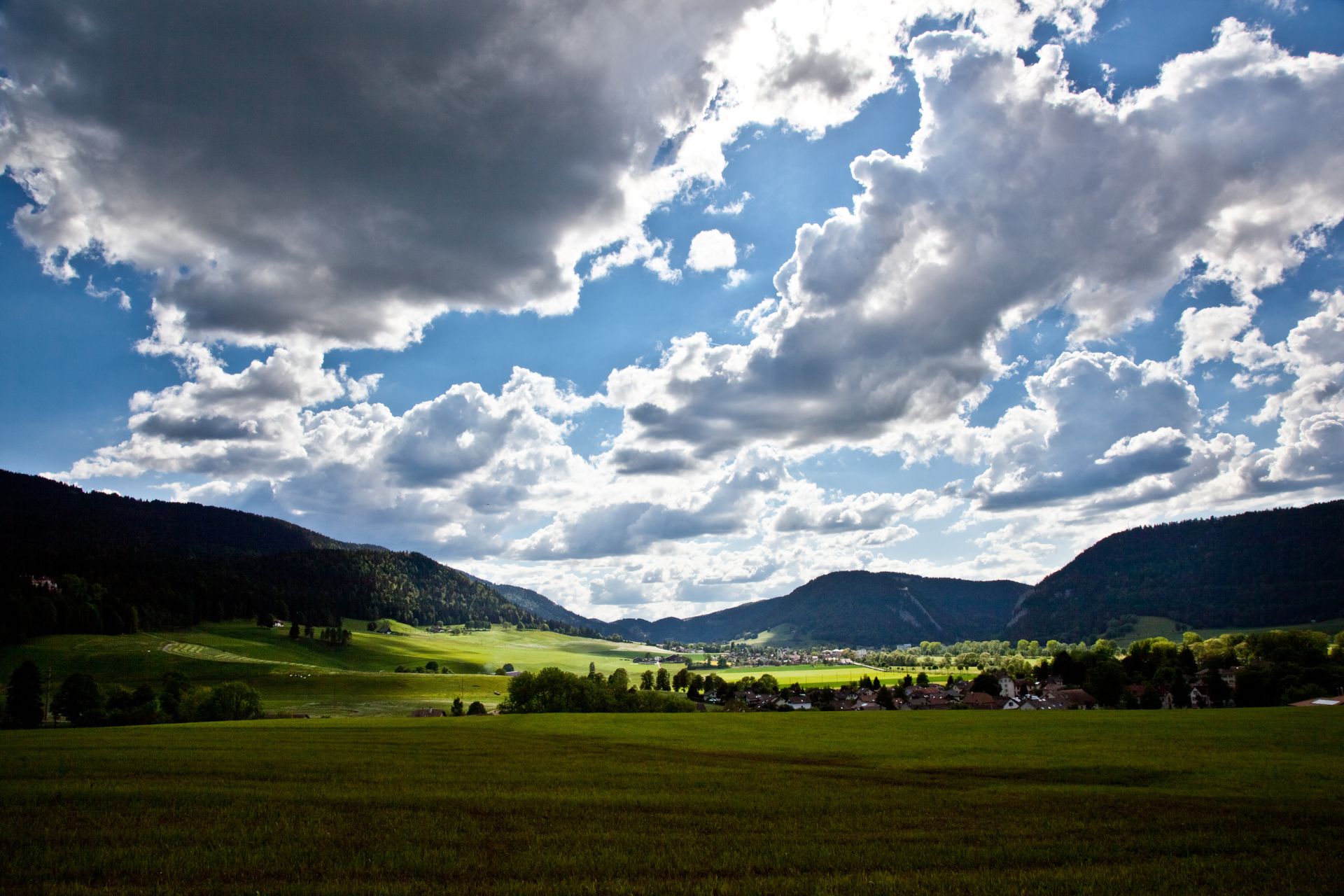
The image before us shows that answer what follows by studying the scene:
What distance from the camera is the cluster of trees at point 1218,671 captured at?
101625 millimetres

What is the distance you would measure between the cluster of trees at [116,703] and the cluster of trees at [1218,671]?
135115 mm

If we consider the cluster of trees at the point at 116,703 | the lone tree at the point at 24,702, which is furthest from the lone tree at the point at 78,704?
the lone tree at the point at 24,702

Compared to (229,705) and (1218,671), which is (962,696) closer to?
(1218,671)

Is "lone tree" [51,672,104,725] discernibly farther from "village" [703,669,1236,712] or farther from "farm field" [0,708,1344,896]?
"village" [703,669,1236,712]

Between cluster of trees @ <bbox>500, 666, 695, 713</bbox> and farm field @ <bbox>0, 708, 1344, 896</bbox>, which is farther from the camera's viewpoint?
cluster of trees @ <bbox>500, 666, 695, 713</bbox>

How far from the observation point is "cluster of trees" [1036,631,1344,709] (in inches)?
4001

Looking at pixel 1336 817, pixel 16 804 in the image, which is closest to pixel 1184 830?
pixel 1336 817

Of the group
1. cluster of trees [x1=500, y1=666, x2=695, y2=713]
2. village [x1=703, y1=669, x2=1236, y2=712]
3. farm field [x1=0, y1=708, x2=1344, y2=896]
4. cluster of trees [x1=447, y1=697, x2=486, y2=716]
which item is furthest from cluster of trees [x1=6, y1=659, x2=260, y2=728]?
village [x1=703, y1=669, x2=1236, y2=712]

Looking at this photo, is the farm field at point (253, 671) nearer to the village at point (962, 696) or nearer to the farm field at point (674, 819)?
the village at point (962, 696)

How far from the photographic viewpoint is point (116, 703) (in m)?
102

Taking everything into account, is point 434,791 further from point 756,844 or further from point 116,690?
point 116,690

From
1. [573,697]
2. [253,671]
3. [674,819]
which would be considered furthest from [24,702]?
[674,819]

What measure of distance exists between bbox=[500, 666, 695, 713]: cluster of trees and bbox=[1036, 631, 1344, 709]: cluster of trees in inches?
2857

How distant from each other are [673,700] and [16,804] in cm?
10174
